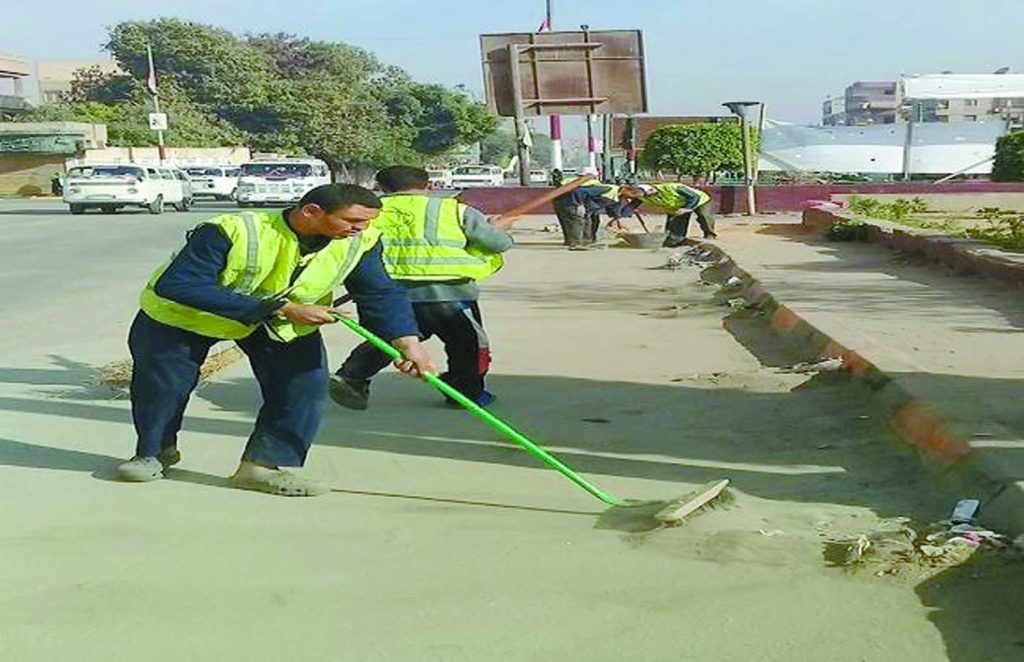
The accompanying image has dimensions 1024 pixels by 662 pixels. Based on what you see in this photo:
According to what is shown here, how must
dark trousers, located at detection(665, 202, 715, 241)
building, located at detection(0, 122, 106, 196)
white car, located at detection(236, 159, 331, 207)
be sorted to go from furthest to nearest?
building, located at detection(0, 122, 106, 196)
white car, located at detection(236, 159, 331, 207)
dark trousers, located at detection(665, 202, 715, 241)

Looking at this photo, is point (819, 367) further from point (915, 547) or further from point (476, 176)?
point (476, 176)

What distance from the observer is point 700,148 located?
126ft

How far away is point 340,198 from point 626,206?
14.9 metres

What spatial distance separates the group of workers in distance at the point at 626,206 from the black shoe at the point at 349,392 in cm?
1182

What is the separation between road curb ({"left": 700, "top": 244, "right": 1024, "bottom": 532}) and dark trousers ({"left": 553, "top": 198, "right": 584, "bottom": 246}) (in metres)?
10.7

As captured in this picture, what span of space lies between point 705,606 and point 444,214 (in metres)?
3.50

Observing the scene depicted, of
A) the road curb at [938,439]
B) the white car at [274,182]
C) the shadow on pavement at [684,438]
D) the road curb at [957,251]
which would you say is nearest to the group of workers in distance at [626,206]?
the road curb at [957,251]

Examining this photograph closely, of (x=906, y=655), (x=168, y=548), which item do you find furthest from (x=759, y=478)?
(x=168, y=548)

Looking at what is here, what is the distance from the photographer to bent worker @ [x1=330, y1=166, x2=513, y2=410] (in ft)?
22.9

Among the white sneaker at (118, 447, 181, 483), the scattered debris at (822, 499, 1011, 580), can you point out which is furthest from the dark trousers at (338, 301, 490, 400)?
the scattered debris at (822, 499, 1011, 580)

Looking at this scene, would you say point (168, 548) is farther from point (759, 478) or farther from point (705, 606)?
point (759, 478)

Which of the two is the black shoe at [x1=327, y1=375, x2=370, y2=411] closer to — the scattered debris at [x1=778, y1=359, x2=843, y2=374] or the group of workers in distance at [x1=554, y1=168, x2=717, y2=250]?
the scattered debris at [x1=778, y1=359, x2=843, y2=374]

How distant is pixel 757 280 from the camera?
13117 mm

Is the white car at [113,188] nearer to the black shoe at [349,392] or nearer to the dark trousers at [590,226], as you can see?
the dark trousers at [590,226]
